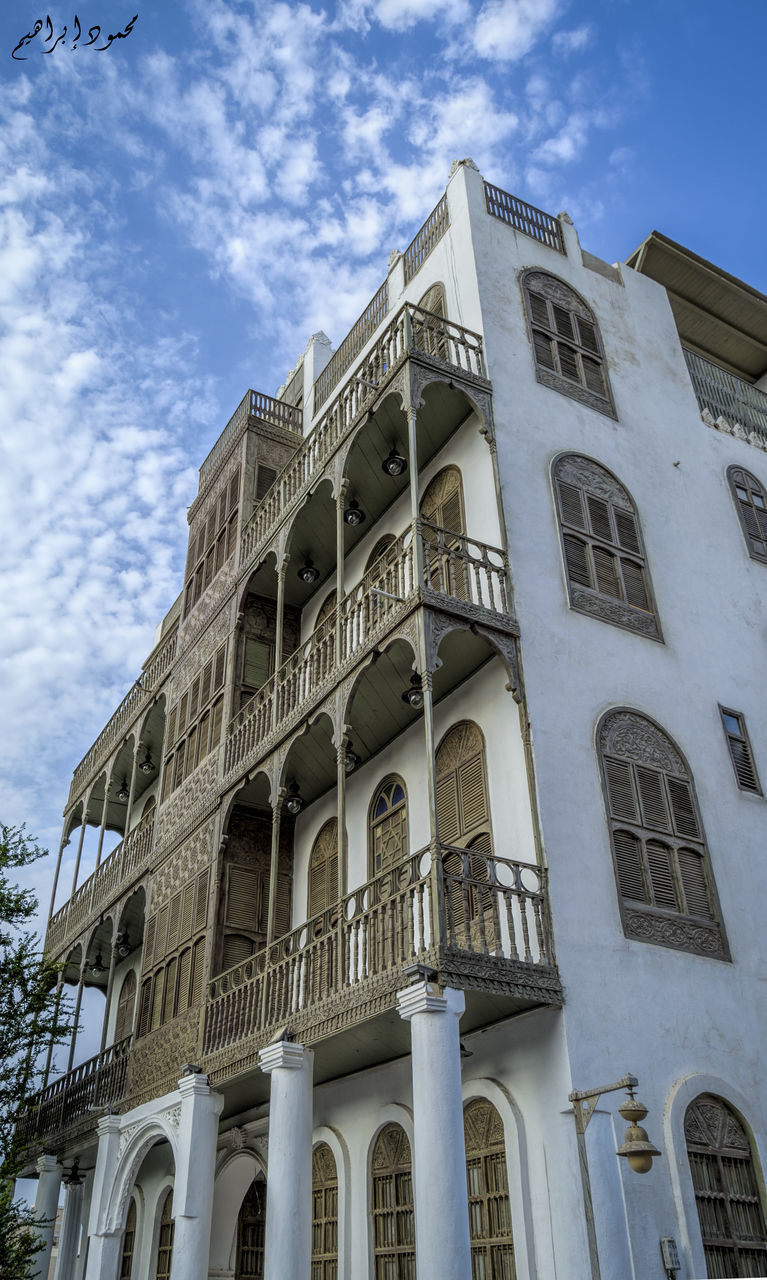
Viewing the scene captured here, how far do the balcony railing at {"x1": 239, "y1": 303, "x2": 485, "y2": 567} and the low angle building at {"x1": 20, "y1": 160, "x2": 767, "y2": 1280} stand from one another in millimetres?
100

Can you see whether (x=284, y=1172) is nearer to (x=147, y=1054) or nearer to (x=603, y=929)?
(x=603, y=929)

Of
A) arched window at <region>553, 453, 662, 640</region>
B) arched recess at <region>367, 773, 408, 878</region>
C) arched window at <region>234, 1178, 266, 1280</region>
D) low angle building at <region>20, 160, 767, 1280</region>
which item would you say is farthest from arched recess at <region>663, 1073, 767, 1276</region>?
arched window at <region>234, 1178, 266, 1280</region>

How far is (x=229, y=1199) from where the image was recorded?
16.6 meters

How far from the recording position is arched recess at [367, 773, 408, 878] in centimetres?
1446

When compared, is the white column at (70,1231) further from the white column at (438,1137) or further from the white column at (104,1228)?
the white column at (438,1137)

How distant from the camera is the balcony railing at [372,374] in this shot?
15.2 m

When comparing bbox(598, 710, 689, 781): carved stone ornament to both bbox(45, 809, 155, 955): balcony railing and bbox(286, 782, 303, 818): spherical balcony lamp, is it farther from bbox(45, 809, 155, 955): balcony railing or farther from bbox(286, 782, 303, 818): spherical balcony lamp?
bbox(45, 809, 155, 955): balcony railing

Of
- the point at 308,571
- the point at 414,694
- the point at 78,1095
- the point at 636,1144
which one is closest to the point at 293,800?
the point at 414,694

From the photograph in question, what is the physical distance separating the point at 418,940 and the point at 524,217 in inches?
491

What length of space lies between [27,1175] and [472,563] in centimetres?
1726

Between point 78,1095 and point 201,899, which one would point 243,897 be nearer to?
point 201,899

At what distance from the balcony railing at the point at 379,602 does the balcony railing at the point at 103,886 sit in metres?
5.36

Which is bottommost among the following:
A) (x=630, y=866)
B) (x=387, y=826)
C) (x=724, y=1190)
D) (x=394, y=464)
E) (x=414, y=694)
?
(x=724, y=1190)

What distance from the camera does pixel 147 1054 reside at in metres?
17.4
